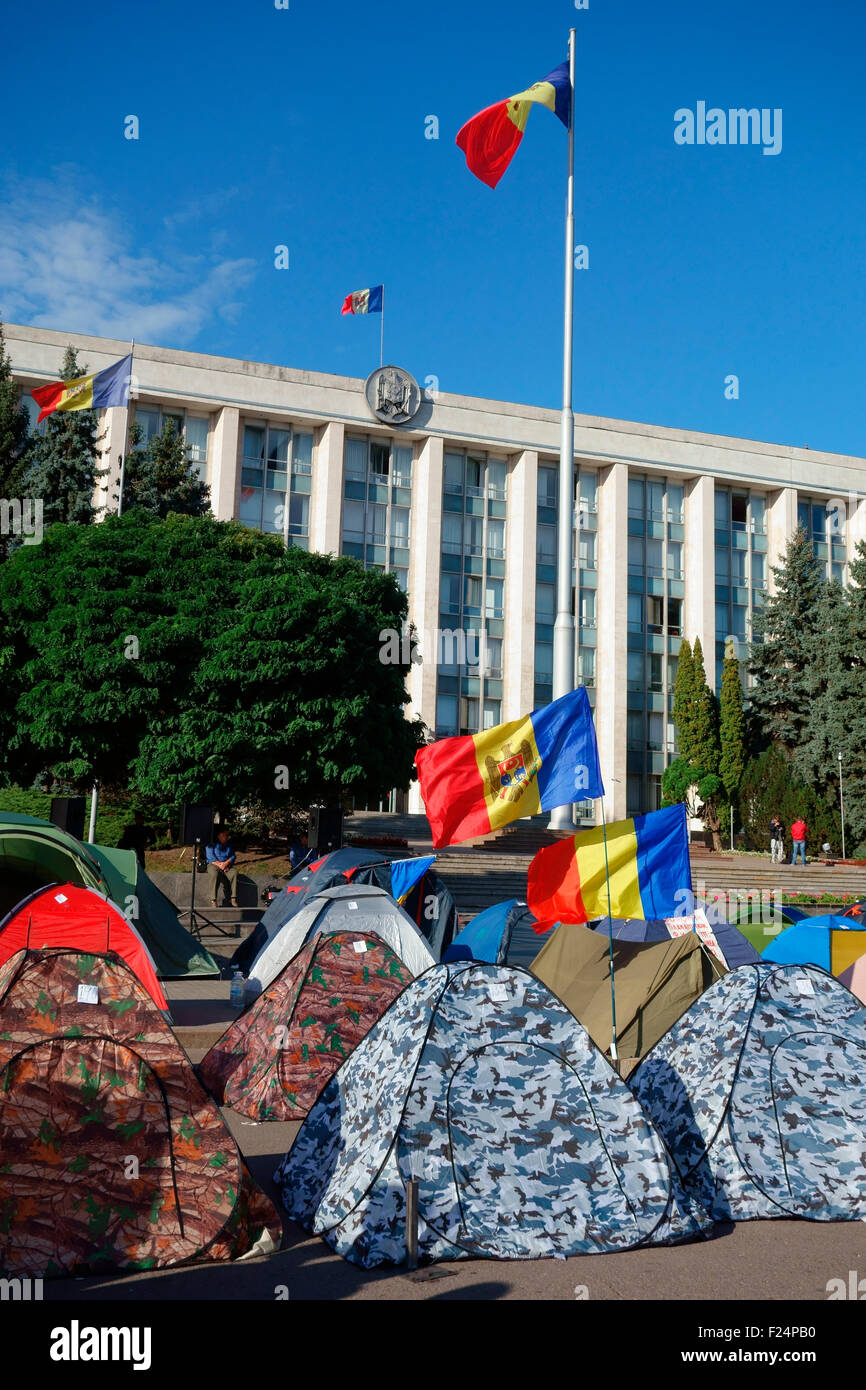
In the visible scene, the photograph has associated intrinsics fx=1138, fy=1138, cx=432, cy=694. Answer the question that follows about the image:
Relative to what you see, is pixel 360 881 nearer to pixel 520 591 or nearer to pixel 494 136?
pixel 494 136

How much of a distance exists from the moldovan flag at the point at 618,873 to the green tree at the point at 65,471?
34.6 m

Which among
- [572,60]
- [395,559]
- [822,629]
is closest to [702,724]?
[822,629]

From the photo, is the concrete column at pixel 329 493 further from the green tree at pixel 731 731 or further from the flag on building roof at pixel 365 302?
the green tree at pixel 731 731

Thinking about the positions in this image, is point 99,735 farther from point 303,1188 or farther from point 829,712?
point 829,712

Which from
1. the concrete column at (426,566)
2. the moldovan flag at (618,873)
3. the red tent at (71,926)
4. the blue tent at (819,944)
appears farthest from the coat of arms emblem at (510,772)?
the concrete column at (426,566)

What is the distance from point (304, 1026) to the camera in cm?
933

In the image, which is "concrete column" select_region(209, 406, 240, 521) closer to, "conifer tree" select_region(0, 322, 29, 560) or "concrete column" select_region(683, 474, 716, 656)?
"conifer tree" select_region(0, 322, 29, 560)

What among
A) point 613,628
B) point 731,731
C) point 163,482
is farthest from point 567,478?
point 613,628

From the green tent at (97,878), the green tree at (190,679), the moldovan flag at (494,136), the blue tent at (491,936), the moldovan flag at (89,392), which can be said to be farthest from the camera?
the moldovan flag at (89,392)

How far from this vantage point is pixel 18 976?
6152 millimetres

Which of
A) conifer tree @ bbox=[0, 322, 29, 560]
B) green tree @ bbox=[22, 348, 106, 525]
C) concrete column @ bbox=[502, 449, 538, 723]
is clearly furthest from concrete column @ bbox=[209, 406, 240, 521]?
concrete column @ bbox=[502, 449, 538, 723]

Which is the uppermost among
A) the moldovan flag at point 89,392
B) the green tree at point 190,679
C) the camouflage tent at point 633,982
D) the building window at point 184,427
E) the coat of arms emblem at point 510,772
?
the building window at point 184,427

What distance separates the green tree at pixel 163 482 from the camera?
44219mm

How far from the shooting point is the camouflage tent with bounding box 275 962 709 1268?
19.8 ft
